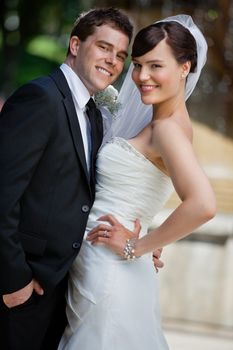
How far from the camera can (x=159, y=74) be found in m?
2.70

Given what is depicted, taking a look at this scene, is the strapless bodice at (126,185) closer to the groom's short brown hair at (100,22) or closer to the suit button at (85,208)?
the suit button at (85,208)

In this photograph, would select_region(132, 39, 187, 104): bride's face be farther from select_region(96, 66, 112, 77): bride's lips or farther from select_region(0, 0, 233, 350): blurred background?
select_region(0, 0, 233, 350): blurred background

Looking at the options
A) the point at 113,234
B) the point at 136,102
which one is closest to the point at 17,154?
the point at 113,234

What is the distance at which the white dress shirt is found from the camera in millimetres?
2846

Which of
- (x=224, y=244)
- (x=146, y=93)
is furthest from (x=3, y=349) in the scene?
(x=224, y=244)

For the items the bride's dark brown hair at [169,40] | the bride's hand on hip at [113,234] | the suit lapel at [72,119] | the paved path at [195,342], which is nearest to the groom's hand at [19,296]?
the bride's hand on hip at [113,234]

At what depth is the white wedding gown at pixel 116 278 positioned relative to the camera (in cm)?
279

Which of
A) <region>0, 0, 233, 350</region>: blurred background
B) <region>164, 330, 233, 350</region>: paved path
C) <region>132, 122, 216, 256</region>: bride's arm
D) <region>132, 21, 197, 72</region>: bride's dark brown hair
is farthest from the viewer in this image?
<region>0, 0, 233, 350</region>: blurred background

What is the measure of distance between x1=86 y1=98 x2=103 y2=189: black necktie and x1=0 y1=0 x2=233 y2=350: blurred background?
2618 millimetres

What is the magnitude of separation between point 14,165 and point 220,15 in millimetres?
10486

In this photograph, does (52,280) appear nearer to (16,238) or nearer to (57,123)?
(16,238)

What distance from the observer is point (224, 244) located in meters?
5.72

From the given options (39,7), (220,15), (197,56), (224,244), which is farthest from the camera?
(39,7)

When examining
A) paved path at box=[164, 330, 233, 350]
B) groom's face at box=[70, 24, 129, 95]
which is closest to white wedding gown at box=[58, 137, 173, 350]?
groom's face at box=[70, 24, 129, 95]
